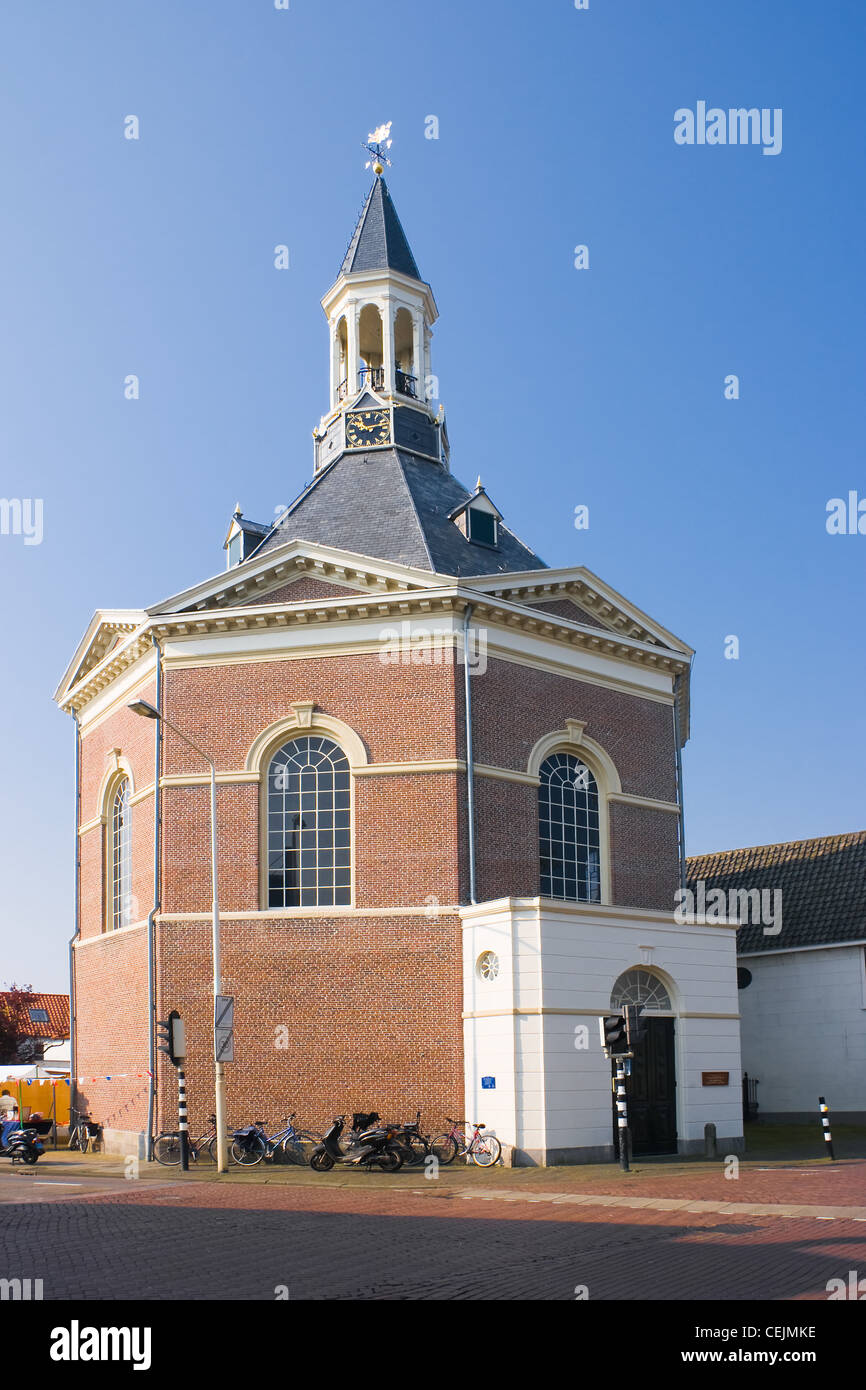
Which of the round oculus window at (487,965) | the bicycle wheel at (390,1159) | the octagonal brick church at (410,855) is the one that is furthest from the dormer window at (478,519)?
the bicycle wheel at (390,1159)

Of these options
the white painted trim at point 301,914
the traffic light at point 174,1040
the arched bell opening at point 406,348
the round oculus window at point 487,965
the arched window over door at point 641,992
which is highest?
the arched bell opening at point 406,348

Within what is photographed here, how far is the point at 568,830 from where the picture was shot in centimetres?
Answer: 2634

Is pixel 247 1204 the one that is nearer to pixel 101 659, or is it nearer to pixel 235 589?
pixel 235 589

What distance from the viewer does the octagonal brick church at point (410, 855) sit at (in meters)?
22.9

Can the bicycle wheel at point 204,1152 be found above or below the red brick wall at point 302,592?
below

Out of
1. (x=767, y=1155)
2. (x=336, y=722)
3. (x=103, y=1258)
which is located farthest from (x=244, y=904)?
(x=103, y=1258)

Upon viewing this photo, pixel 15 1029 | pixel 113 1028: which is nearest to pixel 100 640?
pixel 113 1028

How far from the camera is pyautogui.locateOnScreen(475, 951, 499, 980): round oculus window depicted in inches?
893

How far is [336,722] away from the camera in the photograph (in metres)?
24.9

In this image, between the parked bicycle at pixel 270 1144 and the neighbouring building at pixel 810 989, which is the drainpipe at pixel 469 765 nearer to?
the parked bicycle at pixel 270 1144

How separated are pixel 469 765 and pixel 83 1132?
12424 mm

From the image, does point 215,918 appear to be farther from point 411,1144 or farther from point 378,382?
point 378,382

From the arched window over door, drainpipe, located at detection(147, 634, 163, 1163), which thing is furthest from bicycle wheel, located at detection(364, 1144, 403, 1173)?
drainpipe, located at detection(147, 634, 163, 1163)

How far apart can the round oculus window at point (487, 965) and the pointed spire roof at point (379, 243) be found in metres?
19.3
